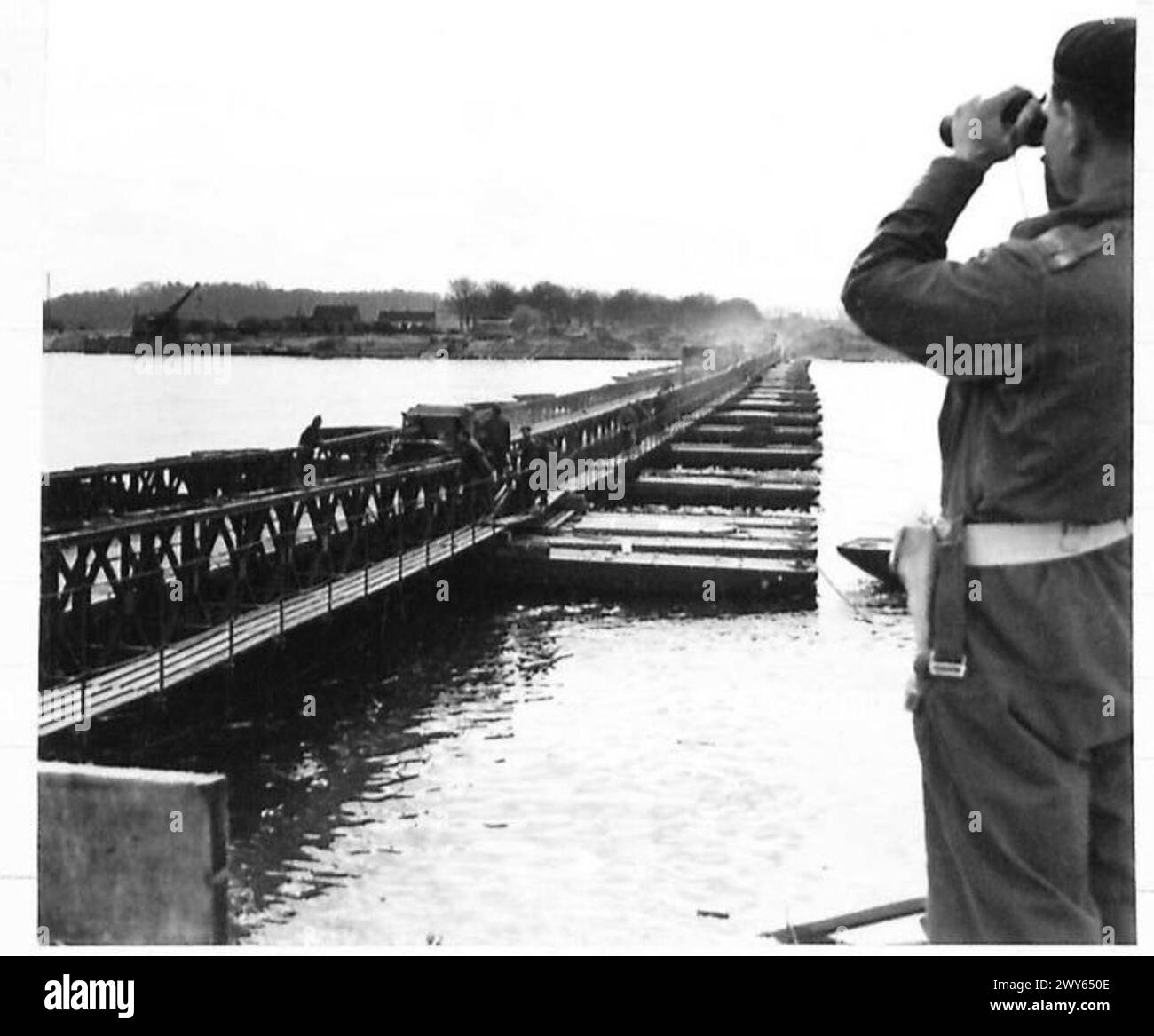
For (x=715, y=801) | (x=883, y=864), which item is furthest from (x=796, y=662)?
(x=883, y=864)

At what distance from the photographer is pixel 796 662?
253 inches

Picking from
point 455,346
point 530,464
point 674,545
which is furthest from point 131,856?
point 530,464

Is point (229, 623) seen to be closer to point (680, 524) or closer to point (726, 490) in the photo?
point (680, 524)

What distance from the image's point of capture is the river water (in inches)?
184

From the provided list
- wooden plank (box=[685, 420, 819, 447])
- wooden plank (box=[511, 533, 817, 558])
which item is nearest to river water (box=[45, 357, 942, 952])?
wooden plank (box=[511, 533, 817, 558])

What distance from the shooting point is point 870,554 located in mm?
6945

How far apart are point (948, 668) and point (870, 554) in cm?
444

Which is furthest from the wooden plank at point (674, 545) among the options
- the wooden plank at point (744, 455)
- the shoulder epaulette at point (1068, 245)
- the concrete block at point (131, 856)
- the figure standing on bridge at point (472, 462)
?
the shoulder epaulette at point (1068, 245)

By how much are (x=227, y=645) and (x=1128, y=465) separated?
460 cm

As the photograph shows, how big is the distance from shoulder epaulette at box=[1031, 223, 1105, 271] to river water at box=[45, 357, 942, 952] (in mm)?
1258

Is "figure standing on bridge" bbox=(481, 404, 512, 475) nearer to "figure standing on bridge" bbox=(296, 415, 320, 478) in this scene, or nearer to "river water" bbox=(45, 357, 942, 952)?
"figure standing on bridge" bbox=(296, 415, 320, 478)

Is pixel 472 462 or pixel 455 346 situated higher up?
pixel 455 346

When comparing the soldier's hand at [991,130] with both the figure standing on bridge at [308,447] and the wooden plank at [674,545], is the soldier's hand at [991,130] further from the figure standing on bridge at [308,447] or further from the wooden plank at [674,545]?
the figure standing on bridge at [308,447]
